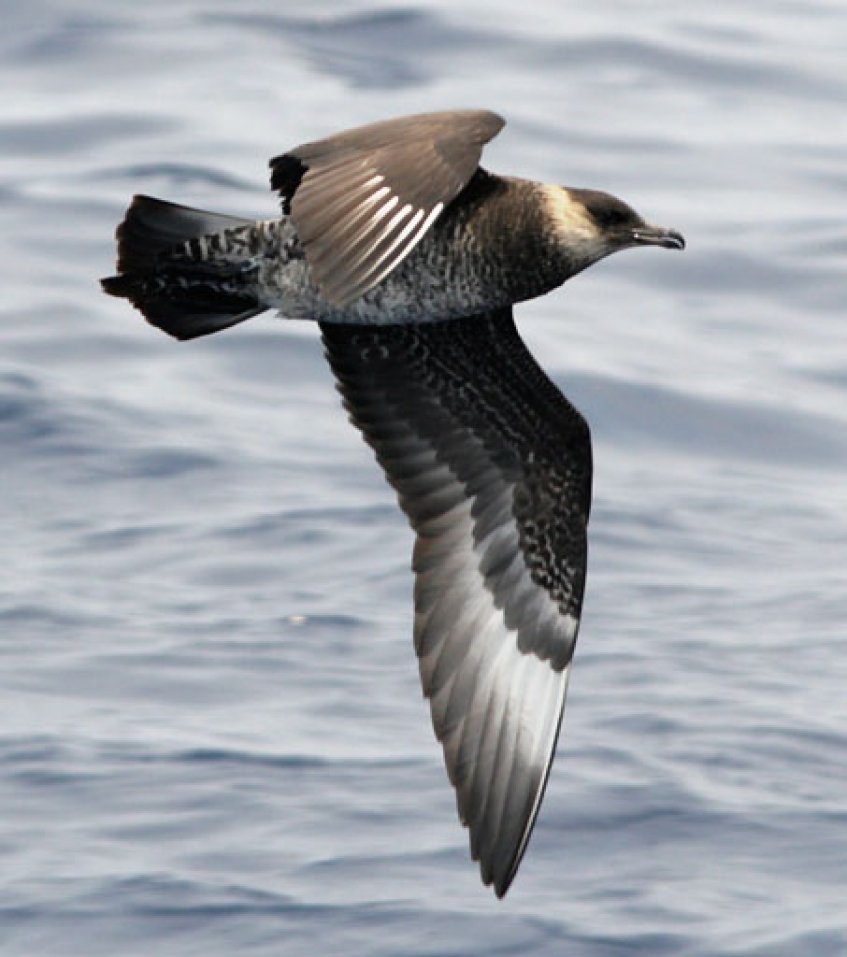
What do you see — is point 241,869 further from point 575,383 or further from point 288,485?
point 575,383

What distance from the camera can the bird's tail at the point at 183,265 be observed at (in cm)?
754

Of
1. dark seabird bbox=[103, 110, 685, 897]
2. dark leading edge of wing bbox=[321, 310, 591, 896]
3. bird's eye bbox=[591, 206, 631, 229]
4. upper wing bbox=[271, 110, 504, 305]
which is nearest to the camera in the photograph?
upper wing bbox=[271, 110, 504, 305]

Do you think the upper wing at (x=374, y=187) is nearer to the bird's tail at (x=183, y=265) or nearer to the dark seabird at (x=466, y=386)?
the dark seabird at (x=466, y=386)

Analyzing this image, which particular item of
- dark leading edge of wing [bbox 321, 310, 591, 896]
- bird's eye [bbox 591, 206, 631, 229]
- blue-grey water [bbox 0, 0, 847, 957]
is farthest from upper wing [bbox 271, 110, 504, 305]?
blue-grey water [bbox 0, 0, 847, 957]

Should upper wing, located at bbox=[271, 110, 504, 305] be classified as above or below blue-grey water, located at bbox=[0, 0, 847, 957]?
above

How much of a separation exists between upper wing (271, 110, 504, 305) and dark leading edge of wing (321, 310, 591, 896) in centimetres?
96

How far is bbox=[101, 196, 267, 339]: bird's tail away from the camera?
754 cm

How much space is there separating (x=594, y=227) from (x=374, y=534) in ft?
11.0

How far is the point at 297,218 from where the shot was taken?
22.0 ft

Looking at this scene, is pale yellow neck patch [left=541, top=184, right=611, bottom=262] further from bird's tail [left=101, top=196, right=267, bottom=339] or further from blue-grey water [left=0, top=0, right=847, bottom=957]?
blue-grey water [left=0, top=0, right=847, bottom=957]

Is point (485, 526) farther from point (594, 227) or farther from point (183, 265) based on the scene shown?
point (183, 265)

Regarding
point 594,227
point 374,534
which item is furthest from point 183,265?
point 374,534

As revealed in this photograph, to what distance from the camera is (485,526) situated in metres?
8.27

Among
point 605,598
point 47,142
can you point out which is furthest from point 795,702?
point 47,142
